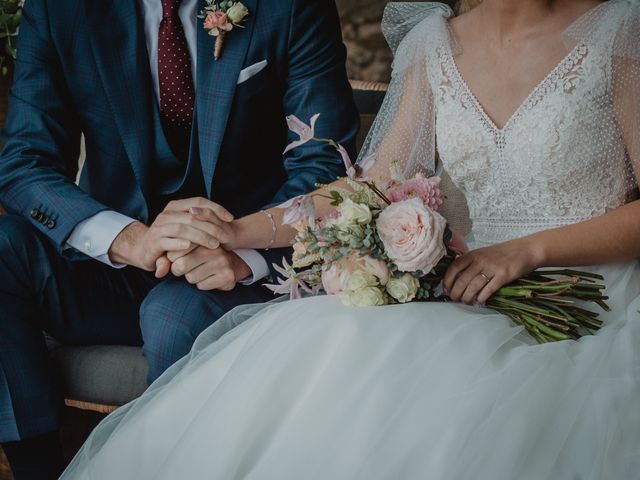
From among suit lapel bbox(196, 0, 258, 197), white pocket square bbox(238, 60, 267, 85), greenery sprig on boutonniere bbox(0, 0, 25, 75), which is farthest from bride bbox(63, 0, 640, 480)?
greenery sprig on boutonniere bbox(0, 0, 25, 75)

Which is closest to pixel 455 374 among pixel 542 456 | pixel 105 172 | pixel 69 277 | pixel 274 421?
pixel 542 456

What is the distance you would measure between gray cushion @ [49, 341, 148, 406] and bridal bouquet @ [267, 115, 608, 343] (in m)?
0.64

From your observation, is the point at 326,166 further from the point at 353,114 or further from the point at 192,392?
the point at 192,392

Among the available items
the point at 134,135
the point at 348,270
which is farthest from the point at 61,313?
the point at 348,270

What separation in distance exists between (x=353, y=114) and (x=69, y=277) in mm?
837

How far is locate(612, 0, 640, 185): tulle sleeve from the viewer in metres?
1.68

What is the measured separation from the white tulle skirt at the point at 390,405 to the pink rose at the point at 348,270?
0.12ft

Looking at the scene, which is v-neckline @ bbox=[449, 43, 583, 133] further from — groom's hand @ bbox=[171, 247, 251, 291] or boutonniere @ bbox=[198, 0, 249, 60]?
groom's hand @ bbox=[171, 247, 251, 291]

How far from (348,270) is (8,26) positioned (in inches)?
71.8

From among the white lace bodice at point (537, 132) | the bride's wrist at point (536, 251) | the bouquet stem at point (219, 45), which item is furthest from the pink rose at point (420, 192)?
the bouquet stem at point (219, 45)

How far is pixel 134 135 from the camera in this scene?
6.79 ft

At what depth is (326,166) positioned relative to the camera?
208cm

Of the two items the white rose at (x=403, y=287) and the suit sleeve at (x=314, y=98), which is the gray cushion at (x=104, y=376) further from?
the white rose at (x=403, y=287)

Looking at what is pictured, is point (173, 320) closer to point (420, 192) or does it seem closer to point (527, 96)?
point (420, 192)
